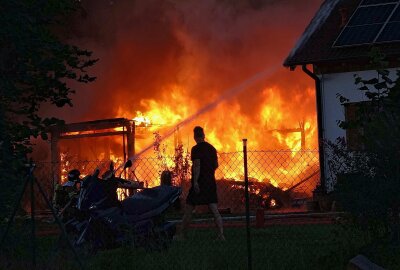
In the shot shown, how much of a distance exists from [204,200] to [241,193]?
7.69 meters

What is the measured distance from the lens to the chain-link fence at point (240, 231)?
9.98 meters

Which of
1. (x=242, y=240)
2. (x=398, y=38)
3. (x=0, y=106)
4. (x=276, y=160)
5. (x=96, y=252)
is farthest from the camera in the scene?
(x=276, y=160)

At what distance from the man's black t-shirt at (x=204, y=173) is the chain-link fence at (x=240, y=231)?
576 millimetres

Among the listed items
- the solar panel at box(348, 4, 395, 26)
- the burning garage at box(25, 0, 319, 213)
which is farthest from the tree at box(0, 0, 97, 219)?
the burning garage at box(25, 0, 319, 213)

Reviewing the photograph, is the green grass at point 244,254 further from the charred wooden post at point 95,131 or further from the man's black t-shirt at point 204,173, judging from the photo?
the charred wooden post at point 95,131

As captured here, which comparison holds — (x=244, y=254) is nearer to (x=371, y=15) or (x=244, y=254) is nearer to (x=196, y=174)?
(x=196, y=174)

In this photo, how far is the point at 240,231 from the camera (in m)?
14.9

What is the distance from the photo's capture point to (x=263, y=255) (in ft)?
36.8

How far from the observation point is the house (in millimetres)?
19828

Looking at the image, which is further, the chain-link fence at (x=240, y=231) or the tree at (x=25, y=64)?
the tree at (x=25, y=64)

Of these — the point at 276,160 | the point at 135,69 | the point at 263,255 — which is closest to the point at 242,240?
the point at 263,255

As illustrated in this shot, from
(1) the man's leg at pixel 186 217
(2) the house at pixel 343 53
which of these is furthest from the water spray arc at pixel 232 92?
(1) the man's leg at pixel 186 217

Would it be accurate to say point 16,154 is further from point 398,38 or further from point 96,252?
point 398,38

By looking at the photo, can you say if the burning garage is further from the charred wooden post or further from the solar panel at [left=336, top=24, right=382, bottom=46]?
the solar panel at [left=336, top=24, right=382, bottom=46]
